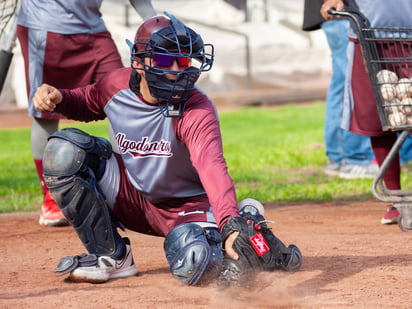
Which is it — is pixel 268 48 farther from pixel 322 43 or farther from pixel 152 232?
pixel 152 232

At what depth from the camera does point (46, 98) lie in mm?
4324

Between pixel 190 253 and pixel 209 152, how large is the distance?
0.48 metres

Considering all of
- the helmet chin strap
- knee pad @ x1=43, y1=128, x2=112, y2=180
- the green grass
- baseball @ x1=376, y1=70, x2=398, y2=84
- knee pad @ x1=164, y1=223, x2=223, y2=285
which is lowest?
the green grass

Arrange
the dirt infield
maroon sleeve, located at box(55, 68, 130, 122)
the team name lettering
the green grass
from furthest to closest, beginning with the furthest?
the green grass → maroon sleeve, located at box(55, 68, 130, 122) → the team name lettering → the dirt infield

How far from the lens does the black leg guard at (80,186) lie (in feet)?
14.2

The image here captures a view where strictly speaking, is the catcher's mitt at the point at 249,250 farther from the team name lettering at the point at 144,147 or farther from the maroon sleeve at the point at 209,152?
the team name lettering at the point at 144,147

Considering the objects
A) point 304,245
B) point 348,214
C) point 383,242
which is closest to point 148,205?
point 304,245

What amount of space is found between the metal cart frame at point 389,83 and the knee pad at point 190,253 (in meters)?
1.48

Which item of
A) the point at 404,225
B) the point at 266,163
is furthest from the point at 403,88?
the point at 266,163

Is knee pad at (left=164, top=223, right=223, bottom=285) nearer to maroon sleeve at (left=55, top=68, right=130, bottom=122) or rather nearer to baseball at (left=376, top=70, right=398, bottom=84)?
maroon sleeve at (left=55, top=68, right=130, bottom=122)

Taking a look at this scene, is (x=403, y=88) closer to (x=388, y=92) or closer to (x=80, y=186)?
(x=388, y=92)

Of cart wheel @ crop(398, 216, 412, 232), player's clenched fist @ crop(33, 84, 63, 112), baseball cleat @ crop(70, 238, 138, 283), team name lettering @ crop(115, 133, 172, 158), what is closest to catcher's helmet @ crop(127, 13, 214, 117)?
team name lettering @ crop(115, 133, 172, 158)

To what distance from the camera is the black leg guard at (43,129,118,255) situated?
4.34 m

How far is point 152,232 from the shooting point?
4.71 metres
